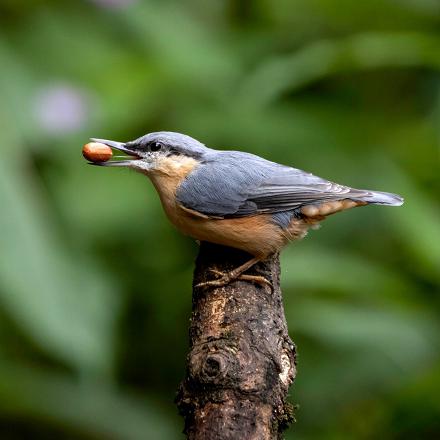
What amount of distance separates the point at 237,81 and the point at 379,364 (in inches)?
69.4

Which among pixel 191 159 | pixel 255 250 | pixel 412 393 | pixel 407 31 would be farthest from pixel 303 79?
pixel 412 393

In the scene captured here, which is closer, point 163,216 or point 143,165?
point 143,165

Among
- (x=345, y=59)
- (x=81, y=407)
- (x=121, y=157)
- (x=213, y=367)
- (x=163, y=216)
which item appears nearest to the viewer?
(x=213, y=367)

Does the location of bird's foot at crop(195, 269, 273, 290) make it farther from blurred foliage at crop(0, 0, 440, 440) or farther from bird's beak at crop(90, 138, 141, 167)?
blurred foliage at crop(0, 0, 440, 440)

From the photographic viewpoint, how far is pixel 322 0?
5043 mm

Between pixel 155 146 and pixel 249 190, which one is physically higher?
pixel 155 146

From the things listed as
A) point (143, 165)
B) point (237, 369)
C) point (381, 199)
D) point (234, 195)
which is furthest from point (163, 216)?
point (237, 369)

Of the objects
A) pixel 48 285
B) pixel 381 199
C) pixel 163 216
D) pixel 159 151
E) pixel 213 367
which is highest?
pixel 163 216

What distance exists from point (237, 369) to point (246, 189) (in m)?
1.22

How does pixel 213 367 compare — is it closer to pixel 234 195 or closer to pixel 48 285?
pixel 234 195

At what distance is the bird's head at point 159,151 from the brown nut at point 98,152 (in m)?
0.02

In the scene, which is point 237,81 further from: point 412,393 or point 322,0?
point 412,393

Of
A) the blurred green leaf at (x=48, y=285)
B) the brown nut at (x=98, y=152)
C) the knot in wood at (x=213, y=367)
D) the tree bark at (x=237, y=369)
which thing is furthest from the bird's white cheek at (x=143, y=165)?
the knot in wood at (x=213, y=367)

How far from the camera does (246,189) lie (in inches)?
141
